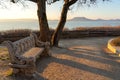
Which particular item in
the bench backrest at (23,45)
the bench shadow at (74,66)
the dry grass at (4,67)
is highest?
the bench backrest at (23,45)

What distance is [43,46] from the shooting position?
41.6 ft

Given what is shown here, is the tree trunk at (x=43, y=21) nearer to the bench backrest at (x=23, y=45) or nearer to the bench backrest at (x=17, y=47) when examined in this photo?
the bench backrest at (x=23, y=45)

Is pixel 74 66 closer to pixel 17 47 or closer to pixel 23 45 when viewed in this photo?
pixel 23 45

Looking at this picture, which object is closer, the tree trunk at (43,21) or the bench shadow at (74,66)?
the bench shadow at (74,66)

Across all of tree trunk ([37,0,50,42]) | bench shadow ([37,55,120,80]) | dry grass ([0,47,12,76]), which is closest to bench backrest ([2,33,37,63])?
dry grass ([0,47,12,76])

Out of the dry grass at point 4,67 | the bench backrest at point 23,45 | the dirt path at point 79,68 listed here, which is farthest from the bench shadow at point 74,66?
the dry grass at point 4,67

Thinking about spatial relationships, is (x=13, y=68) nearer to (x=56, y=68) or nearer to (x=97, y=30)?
(x=56, y=68)

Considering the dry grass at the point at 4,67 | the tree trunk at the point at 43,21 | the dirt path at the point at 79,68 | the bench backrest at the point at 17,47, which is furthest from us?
the tree trunk at the point at 43,21

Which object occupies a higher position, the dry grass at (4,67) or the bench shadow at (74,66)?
the dry grass at (4,67)

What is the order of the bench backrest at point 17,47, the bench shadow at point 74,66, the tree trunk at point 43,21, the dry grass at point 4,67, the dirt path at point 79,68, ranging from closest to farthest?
the bench backrest at point 17,47 < the dirt path at point 79,68 < the dry grass at point 4,67 < the bench shadow at point 74,66 < the tree trunk at point 43,21

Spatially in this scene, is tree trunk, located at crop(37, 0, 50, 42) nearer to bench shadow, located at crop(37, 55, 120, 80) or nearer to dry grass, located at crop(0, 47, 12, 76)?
bench shadow, located at crop(37, 55, 120, 80)

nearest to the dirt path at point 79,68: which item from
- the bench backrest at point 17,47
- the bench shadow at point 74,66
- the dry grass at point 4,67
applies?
the bench shadow at point 74,66

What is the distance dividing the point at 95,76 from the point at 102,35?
18098 millimetres

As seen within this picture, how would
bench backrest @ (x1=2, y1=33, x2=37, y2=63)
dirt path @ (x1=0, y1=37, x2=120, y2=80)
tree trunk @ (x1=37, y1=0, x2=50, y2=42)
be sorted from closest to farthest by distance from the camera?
bench backrest @ (x1=2, y1=33, x2=37, y2=63), dirt path @ (x1=0, y1=37, x2=120, y2=80), tree trunk @ (x1=37, y1=0, x2=50, y2=42)
